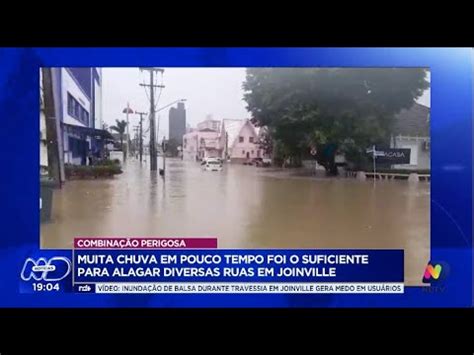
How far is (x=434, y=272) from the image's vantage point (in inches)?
106

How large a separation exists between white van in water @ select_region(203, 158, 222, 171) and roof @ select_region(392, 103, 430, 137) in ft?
3.66

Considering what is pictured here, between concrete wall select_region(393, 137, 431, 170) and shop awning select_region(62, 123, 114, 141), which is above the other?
shop awning select_region(62, 123, 114, 141)

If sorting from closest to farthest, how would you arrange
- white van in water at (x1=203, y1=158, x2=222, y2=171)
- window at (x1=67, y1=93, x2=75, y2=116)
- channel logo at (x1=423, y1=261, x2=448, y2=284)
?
window at (x1=67, y1=93, x2=75, y2=116) → channel logo at (x1=423, y1=261, x2=448, y2=284) → white van in water at (x1=203, y1=158, x2=222, y2=171)

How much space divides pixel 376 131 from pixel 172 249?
144cm

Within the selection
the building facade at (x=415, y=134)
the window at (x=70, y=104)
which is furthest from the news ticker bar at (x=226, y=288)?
the window at (x=70, y=104)

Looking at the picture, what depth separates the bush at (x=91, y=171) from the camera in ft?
8.80

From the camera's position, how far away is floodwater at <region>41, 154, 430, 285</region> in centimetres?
267

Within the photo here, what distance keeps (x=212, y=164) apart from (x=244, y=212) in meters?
0.37

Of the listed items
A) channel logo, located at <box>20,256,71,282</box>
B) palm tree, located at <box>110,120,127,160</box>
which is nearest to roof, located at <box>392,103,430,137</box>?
palm tree, located at <box>110,120,127,160</box>

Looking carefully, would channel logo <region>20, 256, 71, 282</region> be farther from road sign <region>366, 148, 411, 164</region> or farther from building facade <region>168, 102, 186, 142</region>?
road sign <region>366, 148, 411, 164</region>
